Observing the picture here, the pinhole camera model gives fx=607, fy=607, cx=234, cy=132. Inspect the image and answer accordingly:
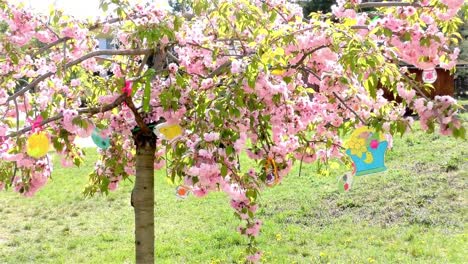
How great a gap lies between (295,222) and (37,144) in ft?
14.6

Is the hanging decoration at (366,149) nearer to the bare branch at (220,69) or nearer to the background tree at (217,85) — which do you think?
the background tree at (217,85)

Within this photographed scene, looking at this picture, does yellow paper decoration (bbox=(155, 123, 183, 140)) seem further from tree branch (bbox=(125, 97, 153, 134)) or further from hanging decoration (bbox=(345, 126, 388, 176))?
hanging decoration (bbox=(345, 126, 388, 176))

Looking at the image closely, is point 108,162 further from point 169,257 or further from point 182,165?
point 169,257

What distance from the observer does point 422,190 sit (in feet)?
23.4

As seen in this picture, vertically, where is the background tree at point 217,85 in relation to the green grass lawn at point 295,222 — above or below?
above

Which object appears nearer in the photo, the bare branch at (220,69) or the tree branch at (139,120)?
the bare branch at (220,69)

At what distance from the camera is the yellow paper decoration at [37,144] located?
261cm

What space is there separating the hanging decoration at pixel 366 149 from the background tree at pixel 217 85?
0.11 m

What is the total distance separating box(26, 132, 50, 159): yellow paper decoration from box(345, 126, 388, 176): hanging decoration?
4.76ft

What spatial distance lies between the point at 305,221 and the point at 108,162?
3431mm

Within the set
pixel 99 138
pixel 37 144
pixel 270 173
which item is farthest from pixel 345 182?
pixel 37 144

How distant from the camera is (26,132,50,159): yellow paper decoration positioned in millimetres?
2611

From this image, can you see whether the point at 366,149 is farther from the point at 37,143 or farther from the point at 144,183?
the point at 37,143

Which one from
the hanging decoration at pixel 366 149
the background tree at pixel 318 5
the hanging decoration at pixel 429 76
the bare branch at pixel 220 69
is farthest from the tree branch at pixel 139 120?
the background tree at pixel 318 5
